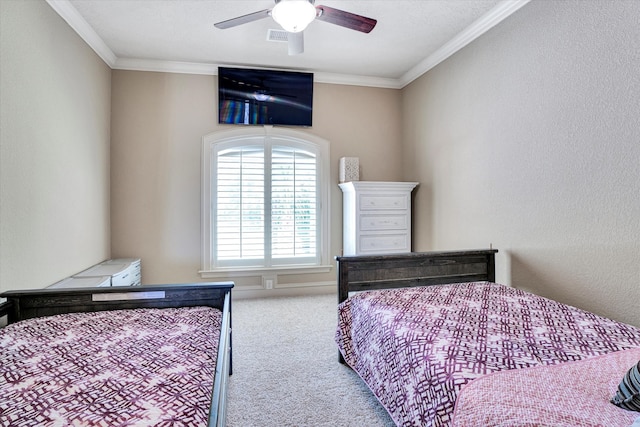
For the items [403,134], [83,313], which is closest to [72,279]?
[83,313]

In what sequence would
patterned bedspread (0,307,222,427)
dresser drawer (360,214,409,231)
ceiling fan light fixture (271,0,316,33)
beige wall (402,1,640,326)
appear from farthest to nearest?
dresser drawer (360,214,409,231)
ceiling fan light fixture (271,0,316,33)
beige wall (402,1,640,326)
patterned bedspread (0,307,222,427)

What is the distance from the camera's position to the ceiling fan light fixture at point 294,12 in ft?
6.87

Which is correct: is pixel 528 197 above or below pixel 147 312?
above

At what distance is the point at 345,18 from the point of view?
2.35 m

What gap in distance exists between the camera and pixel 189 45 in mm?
3482

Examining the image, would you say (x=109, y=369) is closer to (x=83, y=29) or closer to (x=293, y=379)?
(x=293, y=379)

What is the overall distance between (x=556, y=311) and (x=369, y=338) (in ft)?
3.67

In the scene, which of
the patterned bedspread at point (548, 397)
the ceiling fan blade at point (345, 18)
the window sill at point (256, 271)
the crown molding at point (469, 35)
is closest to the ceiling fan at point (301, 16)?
the ceiling fan blade at point (345, 18)

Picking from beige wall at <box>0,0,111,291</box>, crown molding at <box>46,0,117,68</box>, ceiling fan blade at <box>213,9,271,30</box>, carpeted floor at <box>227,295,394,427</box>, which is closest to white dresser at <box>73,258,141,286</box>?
beige wall at <box>0,0,111,291</box>

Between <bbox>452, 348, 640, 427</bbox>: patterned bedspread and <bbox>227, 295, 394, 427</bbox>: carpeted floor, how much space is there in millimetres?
848

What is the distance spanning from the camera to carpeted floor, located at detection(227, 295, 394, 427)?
1.87m

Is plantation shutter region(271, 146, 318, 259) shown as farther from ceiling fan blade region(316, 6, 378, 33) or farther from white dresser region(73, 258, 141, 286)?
ceiling fan blade region(316, 6, 378, 33)

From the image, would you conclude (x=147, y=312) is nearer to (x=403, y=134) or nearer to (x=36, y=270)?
(x=36, y=270)

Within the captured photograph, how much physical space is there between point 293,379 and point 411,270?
1.19 meters
